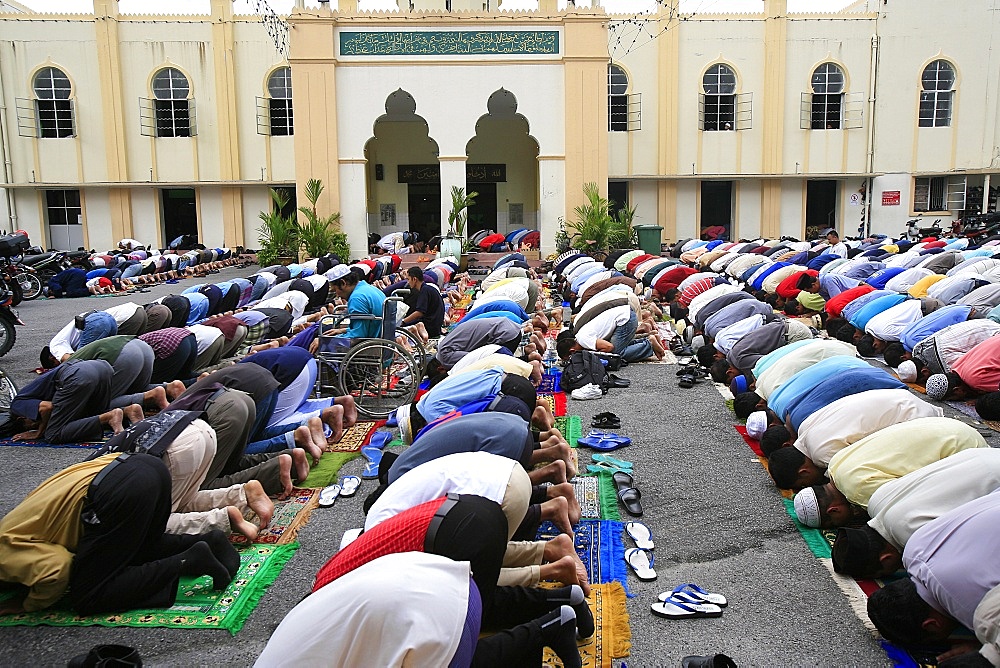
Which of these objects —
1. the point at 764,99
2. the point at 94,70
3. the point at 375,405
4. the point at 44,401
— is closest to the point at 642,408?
the point at 375,405

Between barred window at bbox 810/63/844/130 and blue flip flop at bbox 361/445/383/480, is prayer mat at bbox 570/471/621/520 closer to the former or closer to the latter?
blue flip flop at bbox 361/445/383/480

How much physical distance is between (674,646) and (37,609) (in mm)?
2348

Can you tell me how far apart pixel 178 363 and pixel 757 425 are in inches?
163

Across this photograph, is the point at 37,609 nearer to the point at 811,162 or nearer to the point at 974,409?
the point at 974,409

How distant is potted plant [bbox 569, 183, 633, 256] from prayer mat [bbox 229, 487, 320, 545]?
11.4 meters

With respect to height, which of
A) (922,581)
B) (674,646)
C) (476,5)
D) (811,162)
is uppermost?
(476,5)

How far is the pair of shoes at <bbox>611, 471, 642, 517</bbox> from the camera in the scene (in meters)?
4.11

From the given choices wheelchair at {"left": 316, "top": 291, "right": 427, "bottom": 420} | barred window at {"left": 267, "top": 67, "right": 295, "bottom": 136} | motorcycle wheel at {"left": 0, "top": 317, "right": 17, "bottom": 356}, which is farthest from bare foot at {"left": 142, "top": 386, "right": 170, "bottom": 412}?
barred window at {"left": 267, "top": 67, "right": 295, "bottom": 136}

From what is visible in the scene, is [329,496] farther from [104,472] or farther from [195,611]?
[104,472]

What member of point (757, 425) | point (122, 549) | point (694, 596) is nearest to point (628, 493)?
point (694, 596)

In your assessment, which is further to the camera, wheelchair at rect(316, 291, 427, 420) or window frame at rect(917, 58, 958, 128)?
window frame at rect(917, 58, 958, 128)

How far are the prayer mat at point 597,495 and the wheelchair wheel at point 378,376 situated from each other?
70.7 inches

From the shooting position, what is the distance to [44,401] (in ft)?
17.7

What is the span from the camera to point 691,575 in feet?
A: 11.3
